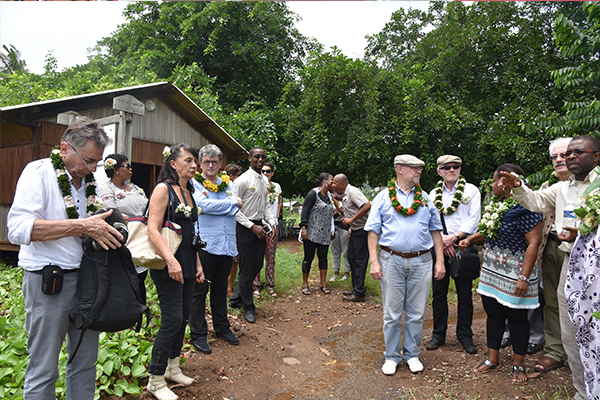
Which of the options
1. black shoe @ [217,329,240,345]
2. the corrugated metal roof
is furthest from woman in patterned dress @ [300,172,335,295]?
the corrugated metal roof

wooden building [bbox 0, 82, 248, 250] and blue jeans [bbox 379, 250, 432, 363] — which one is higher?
wooden building [bbox 0, 82, 248, 250]

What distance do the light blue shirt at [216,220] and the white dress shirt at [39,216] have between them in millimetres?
1940

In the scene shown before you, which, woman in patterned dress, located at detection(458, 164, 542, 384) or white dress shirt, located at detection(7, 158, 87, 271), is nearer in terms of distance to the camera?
white dress shirt, located at detection(7, 158, 87, 271)

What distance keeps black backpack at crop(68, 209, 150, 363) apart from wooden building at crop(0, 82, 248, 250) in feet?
13.9

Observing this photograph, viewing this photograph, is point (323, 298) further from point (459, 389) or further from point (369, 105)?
point (369, 105)

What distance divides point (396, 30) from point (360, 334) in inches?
611

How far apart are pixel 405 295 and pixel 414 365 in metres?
0.79

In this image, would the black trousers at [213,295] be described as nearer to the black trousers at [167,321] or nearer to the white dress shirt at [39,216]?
the black trousers at [167,321]

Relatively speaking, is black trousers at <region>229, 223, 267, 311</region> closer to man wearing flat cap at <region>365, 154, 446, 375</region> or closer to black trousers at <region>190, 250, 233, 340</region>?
black trousers at <region>190, 250, 233, 340</region>

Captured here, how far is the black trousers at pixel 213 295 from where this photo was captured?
4.66 meters

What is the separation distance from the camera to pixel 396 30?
17.6 metres

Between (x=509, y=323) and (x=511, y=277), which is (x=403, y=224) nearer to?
(x=511, y=277)

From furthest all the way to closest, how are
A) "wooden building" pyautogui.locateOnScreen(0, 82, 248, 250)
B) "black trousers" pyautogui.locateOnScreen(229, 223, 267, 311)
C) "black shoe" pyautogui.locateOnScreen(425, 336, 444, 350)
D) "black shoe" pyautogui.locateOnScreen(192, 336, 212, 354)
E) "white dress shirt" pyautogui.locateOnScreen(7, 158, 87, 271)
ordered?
"wooden building" pyautogui.locateOnScreen(0, 82, 248, 250)
"black trousers" pyautogui.locateOnScreen(229, 223, 267, 311)
"black shoe" pyautogui.locateOnScreen(425, 336, 444, 350)
"black shoe" pyautogui.locateOnScreen(192, 336, 212, 354)
"white dress shirt" pyautogui.locateOnScreen(7, 158, 87, 271)

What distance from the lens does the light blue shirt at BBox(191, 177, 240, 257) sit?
15.5 ft
